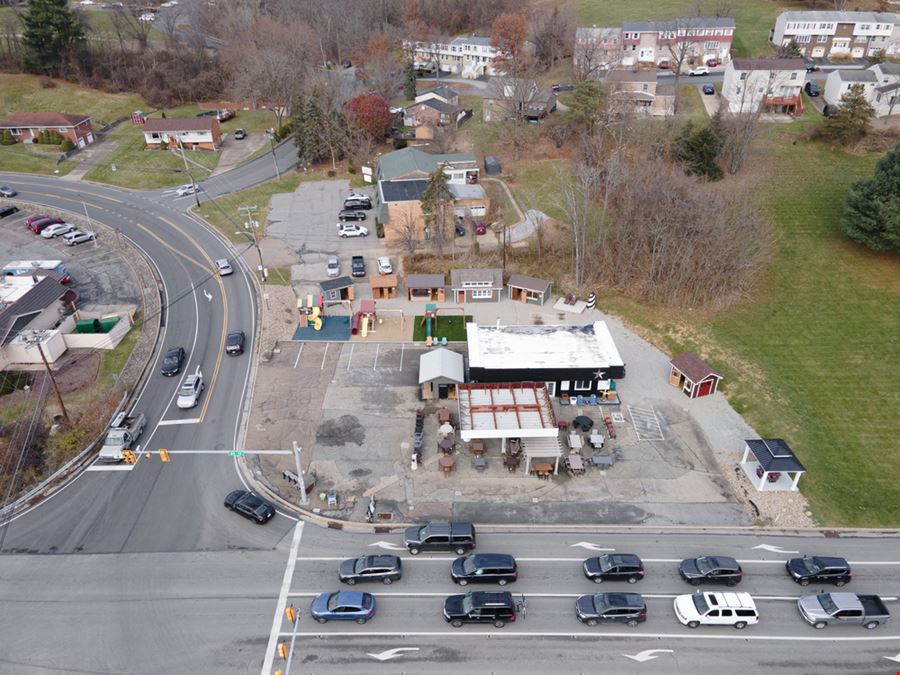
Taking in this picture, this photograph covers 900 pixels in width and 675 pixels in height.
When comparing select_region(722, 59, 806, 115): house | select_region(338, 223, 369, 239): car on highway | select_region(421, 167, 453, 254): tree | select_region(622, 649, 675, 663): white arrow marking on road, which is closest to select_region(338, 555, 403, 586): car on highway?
select_region(622, 649, 675, 663): white arrow marking on road

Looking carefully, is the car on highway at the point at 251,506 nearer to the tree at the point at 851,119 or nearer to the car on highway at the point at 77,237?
the car on highway at the point at 77,237

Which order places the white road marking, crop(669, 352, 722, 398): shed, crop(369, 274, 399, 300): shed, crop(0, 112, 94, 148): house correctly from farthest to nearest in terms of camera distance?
1. crop(0, 112, 94, 148): house
2. crop(369, 274, 399, 300): shed
3. crop(669, 352, 722, 398): shed
4. the white road marking

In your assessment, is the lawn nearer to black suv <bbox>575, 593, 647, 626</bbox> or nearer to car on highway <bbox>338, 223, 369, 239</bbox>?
car on highway <bbox>338, 223, 369, 239</bbox>

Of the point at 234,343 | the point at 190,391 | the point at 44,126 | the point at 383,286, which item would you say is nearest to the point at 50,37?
the point at 44,126

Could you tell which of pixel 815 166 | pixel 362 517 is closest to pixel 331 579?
pixel 362 517

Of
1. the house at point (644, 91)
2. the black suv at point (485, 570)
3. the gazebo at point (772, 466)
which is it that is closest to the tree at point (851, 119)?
the house at point (644, 91)

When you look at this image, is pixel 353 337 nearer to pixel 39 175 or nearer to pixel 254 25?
pixel 39 175
